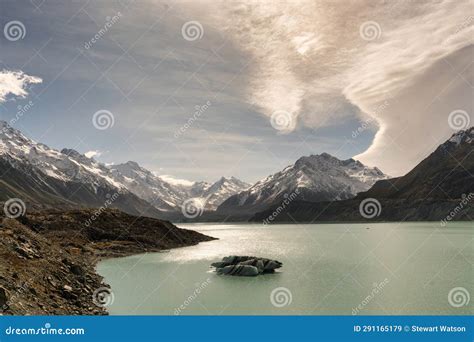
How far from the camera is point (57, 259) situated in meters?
52.6

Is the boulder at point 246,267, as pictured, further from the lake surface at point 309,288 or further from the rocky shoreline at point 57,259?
the rocky shoreline at point 57,259

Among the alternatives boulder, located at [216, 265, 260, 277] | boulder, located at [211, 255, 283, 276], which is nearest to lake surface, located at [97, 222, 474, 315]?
boulder, located at [211, 255, 283, 276]

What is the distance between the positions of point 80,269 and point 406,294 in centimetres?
4425

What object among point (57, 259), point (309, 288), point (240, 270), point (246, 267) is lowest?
point (57, 259)

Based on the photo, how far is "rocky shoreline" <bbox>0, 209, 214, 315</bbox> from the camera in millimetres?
32844

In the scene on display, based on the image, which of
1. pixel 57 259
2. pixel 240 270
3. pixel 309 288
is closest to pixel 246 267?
pixel 240 270

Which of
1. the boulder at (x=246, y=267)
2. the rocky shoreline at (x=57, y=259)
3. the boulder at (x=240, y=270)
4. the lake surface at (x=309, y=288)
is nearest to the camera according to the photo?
the rocky shoreline at (x=57, y=259)

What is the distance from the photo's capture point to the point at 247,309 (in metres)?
40.6

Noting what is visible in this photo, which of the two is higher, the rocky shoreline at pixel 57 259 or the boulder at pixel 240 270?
the boulder at pixel 240 270

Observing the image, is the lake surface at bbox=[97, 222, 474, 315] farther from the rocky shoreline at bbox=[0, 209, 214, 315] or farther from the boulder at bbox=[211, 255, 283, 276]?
the rocky shoreline at bbox=[0, 209, 214, 315]

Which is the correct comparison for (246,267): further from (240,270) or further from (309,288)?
(309,288)

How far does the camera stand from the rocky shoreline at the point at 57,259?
32.8 m

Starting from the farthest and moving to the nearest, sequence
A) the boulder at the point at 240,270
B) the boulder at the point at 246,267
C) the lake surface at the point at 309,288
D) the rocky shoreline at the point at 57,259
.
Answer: the boulder at the point at 246,267 → the boulder at the point at 240,270 → the lake surface at the point at 309,288 → the rocky shoreline at the point at 57,259

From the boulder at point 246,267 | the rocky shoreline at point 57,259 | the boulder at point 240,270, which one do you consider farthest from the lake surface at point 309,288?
the rocky shoreline at point 57,259
